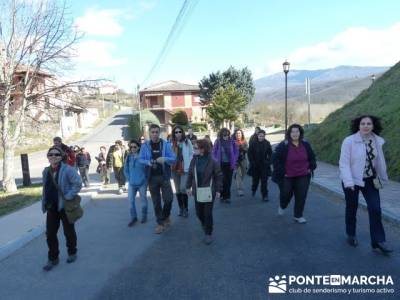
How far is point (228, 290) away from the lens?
4.21 m

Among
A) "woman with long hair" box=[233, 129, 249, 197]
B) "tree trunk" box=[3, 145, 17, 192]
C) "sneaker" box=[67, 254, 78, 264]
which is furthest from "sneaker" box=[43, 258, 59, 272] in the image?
"tree trunk" box=[3, 145, 17, 192]

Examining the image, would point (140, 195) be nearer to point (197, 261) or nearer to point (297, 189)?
point (197, 261)

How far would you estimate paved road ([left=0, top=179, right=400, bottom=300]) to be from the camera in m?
4.38

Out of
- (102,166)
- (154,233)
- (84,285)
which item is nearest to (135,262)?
(84,285)

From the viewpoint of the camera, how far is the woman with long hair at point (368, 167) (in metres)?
5.00

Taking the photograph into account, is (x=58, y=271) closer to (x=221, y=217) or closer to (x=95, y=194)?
(x=221, y=217)

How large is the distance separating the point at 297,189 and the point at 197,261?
2.39 m

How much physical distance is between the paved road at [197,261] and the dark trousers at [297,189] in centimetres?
30

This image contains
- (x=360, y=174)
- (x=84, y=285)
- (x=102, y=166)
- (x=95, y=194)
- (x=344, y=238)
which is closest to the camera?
(x=84, y=285)

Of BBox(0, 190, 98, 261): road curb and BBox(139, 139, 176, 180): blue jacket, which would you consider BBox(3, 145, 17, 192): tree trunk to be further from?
BBox(139, 139, 176, 180): blue jacket

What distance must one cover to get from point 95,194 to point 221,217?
5.10 meters

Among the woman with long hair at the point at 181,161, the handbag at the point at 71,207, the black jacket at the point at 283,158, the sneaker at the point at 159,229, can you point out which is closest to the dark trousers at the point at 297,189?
the black jacket at the point at 283,158

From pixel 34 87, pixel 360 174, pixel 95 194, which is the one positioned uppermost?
pixel 34 87

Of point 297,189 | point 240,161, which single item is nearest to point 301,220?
point 297,189
